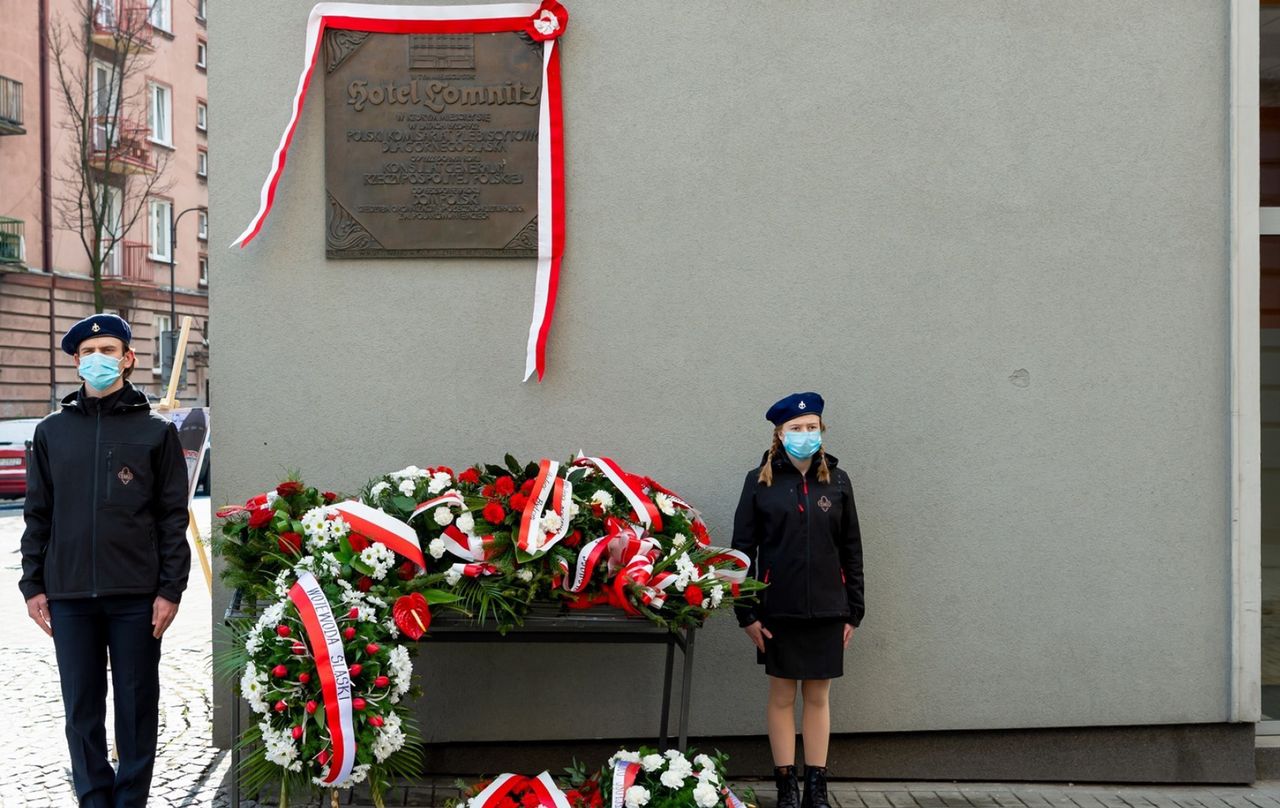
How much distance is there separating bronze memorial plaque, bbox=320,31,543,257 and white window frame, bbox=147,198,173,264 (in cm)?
3272

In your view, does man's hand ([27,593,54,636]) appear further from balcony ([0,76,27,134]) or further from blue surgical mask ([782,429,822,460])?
balcony ([0,76,27,134])

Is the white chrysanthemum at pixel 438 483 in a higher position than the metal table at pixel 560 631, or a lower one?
higher

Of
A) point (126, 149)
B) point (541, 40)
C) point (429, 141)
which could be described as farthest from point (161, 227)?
point (541, 40)

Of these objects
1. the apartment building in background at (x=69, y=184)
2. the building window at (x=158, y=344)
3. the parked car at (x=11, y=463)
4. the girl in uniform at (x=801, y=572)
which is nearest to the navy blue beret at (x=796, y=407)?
the girl in uniform at (x=801, y=572)

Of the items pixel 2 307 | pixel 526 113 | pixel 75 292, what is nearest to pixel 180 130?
pixel 75 292

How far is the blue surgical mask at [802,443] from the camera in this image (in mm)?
4820

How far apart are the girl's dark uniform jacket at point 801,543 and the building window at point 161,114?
1347 inches

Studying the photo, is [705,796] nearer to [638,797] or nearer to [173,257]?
[638,797]

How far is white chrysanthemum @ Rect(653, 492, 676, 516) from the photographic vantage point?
4715 mm

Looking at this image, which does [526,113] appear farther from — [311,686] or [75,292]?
[75,292]

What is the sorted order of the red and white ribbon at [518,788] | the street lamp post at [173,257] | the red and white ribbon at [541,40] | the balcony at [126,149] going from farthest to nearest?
the street lamp post at [173,257]
the balcony at [126,149]
the red and white ribbon at [541,40]
the red and white ribbon at [518,788]

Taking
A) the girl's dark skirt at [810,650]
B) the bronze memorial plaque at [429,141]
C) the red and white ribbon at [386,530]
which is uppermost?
the bronze memorial plaque at [429,141]

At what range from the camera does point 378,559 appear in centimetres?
432

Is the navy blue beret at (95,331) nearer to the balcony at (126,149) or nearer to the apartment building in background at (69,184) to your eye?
the apartment building in background at (69,184)
